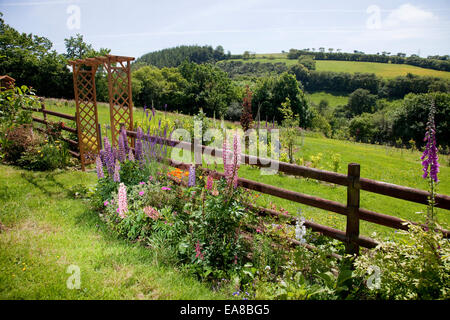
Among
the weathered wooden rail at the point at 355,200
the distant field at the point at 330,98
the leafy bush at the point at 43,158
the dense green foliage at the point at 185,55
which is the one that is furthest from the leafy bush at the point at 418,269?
the dense green foliage at the point at 185,55

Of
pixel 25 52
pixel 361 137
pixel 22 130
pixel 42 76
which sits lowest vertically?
pixel 361 137

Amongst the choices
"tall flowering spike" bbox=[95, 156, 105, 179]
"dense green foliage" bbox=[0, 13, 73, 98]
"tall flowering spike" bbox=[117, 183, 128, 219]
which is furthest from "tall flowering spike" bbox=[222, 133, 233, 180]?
"dense green foliage" bbox=[0, 13, 73, 98]

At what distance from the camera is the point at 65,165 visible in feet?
28.6

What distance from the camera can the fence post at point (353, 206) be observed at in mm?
3287

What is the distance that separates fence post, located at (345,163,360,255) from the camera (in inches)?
129

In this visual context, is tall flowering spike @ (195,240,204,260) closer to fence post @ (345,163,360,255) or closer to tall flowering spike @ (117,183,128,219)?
tall flowering spike @ (117,183,128,219)

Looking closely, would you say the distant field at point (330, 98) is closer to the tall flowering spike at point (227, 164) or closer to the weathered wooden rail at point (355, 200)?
the weathered wooden rail at point (355, 200)

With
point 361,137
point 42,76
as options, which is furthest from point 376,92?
point 42,76

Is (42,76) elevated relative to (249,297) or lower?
elevated

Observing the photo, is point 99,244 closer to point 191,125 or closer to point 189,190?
point 189,190

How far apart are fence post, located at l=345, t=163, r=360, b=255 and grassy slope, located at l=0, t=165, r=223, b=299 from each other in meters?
1.76
